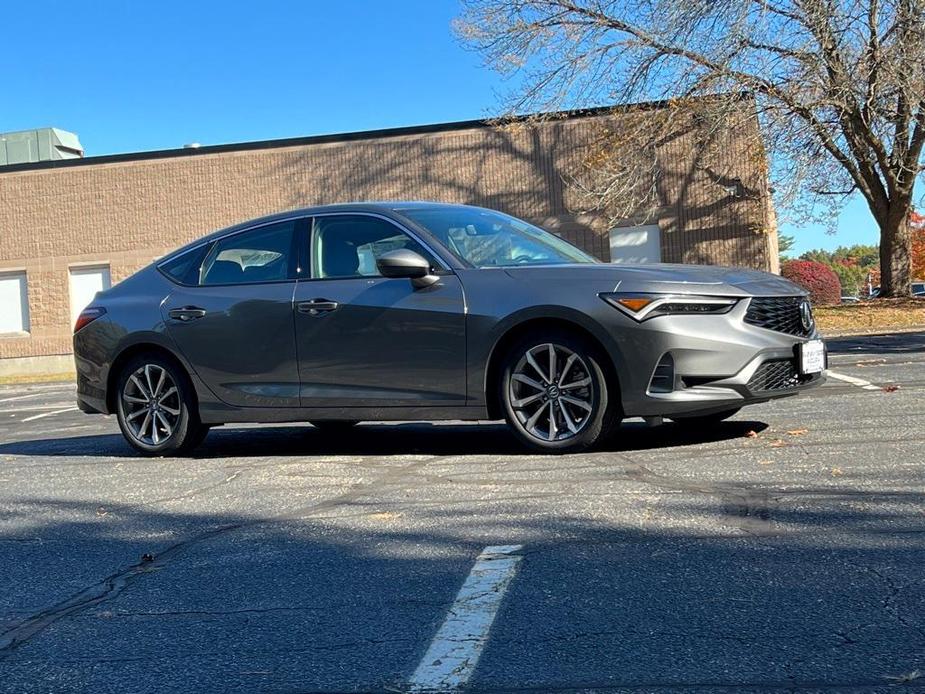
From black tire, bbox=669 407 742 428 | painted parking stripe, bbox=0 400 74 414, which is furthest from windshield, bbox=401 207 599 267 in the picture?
painted parking stripe, bbox=0 400 74 414

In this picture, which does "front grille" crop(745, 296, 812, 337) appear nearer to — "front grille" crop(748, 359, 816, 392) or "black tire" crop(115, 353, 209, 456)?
"front grille" crop(748, 359, 816, 392)

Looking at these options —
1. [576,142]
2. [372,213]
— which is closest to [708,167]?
[576,142]

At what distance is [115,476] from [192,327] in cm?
114

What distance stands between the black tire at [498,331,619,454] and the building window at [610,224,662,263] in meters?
23.7

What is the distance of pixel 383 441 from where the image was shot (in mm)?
7898

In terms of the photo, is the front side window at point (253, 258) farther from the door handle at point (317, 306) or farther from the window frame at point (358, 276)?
the door handle at point (317, 306)

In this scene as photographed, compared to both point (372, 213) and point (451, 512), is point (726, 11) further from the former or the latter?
point (451, 512)

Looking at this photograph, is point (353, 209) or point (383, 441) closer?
point (353, 209)

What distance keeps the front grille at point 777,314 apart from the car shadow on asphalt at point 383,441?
0.80 meters

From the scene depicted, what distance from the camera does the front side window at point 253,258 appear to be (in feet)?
23.9

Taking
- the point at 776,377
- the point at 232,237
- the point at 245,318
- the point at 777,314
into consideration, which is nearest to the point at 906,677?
the point at 776,377

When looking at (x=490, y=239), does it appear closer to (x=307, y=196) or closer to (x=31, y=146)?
(x=307, y=196)

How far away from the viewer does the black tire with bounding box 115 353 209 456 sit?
7520mm

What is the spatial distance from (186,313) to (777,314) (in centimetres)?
388
